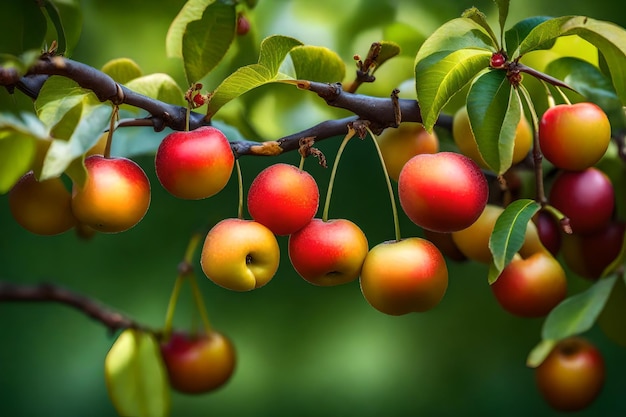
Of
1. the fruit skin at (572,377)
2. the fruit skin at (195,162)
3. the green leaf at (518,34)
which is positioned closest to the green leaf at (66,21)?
the fruit skin at (195,162)

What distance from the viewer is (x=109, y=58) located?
1033 mm

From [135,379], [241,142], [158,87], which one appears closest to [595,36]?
[241,142]

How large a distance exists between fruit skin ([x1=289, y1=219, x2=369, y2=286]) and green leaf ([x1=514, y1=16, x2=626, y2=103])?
0.20 metres

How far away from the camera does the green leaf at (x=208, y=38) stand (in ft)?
2.10

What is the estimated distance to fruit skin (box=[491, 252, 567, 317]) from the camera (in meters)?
0.68

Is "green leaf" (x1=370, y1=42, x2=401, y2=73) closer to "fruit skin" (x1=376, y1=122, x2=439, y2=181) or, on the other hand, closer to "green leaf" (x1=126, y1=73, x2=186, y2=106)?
"fruit skin" (x1=376, y1=122, x2=439, y2=181)

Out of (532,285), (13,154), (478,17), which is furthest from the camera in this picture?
(532,285)

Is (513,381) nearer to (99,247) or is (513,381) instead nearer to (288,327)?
(288,327)

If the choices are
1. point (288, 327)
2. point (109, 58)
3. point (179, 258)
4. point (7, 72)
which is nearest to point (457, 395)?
point (288, 327)

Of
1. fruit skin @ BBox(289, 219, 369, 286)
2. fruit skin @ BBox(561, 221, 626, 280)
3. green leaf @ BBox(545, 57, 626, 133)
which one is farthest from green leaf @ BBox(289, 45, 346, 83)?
fruit skin @ BBox(561, 221, 626, 280)

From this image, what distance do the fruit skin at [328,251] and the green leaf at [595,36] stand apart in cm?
20

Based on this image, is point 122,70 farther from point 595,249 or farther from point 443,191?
point 595,249

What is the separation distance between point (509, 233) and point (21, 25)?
1.34 ft

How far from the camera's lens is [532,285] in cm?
68
